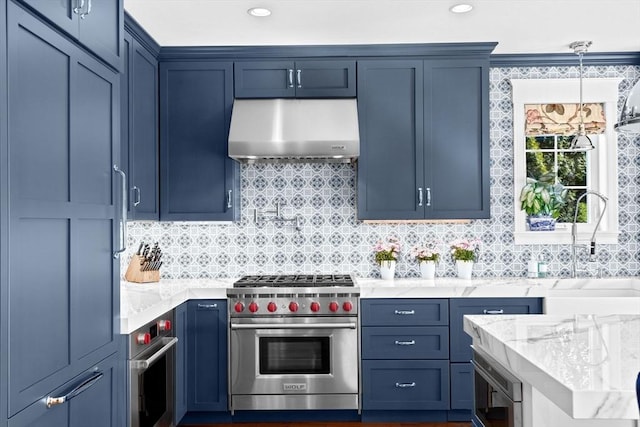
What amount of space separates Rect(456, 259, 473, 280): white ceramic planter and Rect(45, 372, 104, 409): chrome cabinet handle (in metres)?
2.60

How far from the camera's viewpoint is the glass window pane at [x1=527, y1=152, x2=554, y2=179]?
4.30 meters

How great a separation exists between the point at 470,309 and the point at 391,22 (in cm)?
183

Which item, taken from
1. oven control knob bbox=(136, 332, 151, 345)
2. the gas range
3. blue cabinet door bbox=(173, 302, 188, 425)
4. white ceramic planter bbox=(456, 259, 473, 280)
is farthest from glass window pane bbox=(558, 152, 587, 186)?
oven control knob bbox=(136, 332, 151, 345)

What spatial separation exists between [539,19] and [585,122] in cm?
115

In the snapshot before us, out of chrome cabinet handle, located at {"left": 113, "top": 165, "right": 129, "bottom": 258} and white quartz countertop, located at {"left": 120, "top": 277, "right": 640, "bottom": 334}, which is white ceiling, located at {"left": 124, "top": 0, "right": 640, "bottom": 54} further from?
white quartz countertop, located at {"left": 120, "top": 277, "right": 640, "bottom": 334}

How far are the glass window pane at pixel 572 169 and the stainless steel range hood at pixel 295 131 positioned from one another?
5.50 ft

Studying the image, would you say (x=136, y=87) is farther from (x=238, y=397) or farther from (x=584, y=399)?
(x=584, y=399)

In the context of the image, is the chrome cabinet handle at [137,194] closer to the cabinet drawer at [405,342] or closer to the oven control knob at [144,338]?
the oven control knob at [144,338]

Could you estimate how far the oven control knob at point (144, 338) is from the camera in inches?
102

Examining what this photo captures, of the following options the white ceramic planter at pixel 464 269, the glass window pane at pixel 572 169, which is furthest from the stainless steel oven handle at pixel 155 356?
the glass window pane at pixel 572 169

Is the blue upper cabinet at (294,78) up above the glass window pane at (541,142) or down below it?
above

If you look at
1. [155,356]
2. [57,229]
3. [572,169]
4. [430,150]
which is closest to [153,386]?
[155,356]

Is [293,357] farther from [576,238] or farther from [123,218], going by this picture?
[576,238]

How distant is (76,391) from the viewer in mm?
1892
